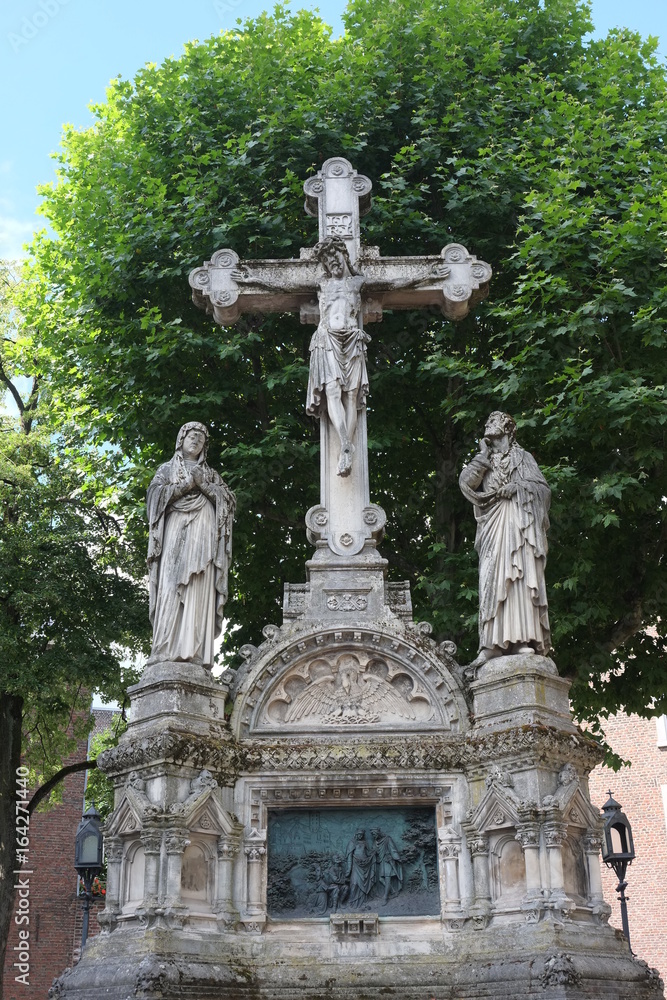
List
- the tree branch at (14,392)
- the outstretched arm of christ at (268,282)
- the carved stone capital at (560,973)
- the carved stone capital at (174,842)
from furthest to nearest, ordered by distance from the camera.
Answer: the tree branch at (14,392) < the outstretched arm of christ at (268,282) < the carved stone capital at (174,842) < the carved stone capital at (560,973)

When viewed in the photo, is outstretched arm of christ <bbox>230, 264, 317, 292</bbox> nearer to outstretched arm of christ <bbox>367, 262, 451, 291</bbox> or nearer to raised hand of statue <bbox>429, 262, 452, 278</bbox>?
outstretched arm of christ <bbox>367, 262, 451, 291</bbox>

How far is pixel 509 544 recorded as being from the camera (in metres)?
9.51

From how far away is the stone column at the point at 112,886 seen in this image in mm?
8797

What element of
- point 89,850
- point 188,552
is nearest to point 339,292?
point 188,552

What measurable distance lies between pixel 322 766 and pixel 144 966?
6.83 feet

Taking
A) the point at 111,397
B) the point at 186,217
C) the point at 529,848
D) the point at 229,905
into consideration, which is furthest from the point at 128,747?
the point at 186,217

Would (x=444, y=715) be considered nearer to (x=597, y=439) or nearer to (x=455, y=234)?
(x=597, y=439)

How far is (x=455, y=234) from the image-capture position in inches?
595

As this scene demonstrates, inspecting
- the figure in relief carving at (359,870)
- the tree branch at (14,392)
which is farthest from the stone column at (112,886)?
the tree branch at (14,392)

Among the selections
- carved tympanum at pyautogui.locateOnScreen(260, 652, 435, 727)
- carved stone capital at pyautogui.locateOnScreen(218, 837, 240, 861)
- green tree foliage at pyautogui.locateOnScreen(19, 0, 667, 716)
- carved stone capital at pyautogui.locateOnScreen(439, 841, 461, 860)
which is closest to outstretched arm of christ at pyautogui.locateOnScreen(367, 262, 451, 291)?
green tree foliage at pyautogui.locateOnScreen(19, 0, 667, 716)

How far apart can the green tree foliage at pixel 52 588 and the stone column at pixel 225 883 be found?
849cm

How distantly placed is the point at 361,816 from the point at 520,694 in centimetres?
169

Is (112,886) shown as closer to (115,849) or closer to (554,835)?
(115,849)

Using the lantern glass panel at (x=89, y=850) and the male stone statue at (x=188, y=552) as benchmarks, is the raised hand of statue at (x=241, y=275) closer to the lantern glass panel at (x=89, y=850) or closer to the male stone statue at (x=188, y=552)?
the male stone statue at (x=188, y=552)
